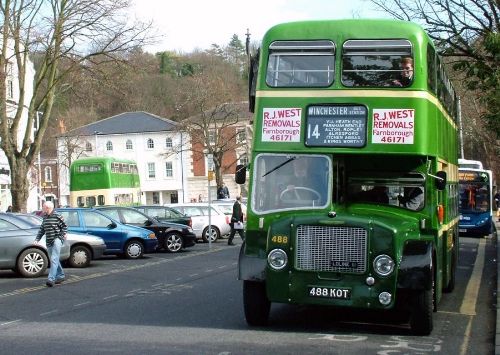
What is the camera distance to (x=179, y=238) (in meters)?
24.8

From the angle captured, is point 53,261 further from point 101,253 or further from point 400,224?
point 400,224

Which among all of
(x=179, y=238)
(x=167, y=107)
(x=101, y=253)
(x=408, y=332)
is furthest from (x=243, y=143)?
(x=408, y=332)

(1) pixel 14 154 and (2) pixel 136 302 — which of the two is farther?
(1) pixel 14 154

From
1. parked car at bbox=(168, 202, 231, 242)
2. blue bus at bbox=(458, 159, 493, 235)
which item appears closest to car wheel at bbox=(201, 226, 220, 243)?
parked car at bbox=(168, 202, 231, 242)

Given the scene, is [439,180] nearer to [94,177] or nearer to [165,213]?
[165,213]

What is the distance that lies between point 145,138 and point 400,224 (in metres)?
71.9

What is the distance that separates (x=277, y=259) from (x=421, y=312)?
72.7 inches

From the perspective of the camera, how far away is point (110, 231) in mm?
22172

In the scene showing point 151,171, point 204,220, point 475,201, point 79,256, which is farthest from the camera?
point 151,171

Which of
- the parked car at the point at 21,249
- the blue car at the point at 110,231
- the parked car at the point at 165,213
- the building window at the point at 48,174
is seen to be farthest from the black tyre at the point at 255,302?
the building window at the point at 48,174

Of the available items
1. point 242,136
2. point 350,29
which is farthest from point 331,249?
point 242,136

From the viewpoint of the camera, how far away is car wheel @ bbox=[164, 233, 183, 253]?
24547 millimetres

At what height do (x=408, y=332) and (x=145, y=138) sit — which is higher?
(x=145, y=138)

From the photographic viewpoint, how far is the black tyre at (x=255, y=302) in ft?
32.3
